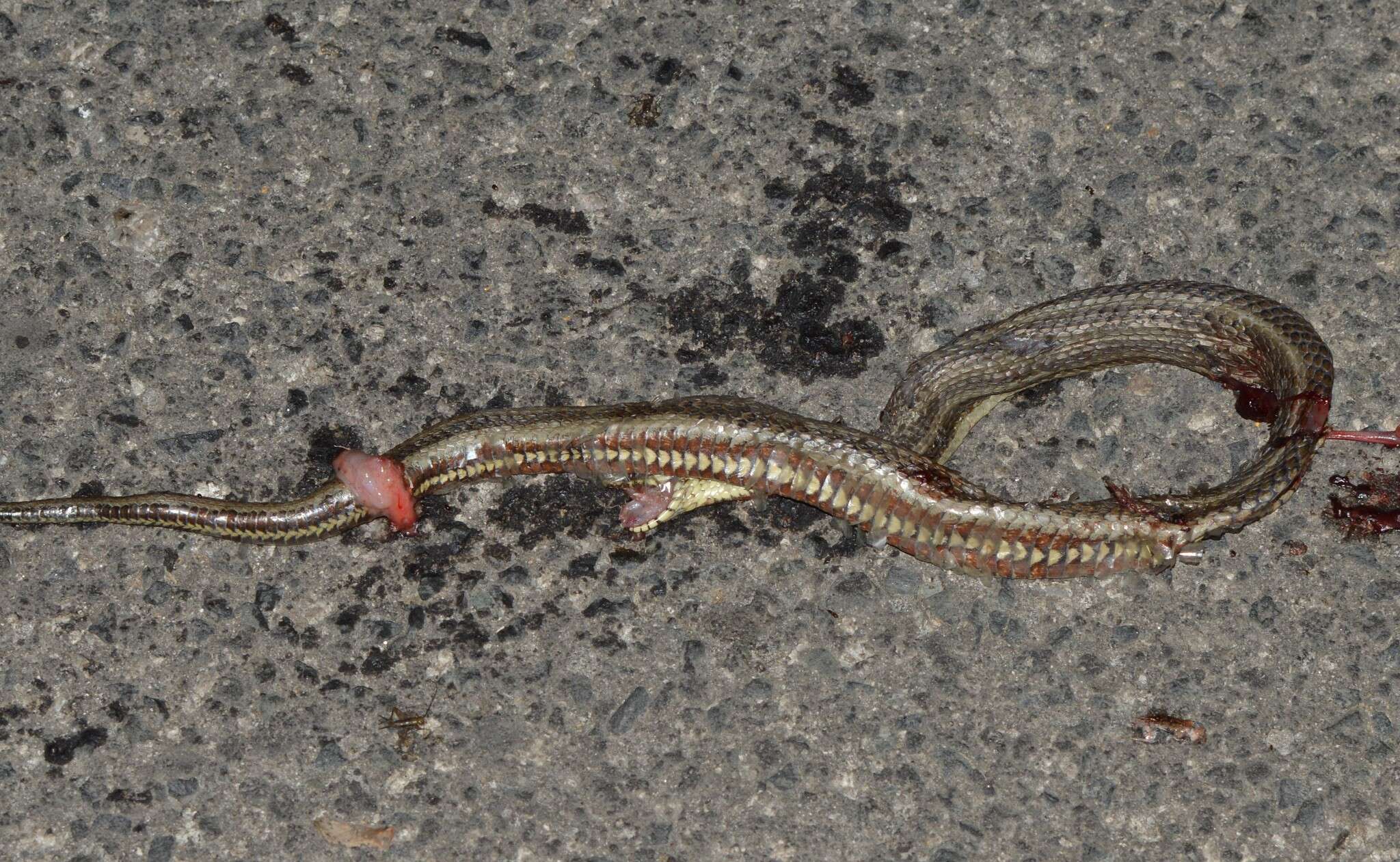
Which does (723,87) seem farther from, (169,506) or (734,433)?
(169,506)

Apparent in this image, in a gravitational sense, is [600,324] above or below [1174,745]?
above

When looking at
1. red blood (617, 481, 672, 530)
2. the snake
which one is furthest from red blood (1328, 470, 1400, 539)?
red blood (617, 481, 672, 530)

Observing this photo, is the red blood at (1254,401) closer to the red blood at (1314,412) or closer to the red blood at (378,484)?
the red blood at (1314,412)

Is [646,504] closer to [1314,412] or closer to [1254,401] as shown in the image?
[1254,401]

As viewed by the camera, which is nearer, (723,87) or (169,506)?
(169,506)

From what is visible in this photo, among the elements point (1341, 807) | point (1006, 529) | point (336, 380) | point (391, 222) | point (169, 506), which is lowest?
point (1341, 807)

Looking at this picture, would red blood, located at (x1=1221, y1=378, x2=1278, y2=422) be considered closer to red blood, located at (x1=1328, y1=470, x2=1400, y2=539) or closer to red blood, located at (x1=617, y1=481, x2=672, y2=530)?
red blood, located at (x1=1328, y1=470, x2=1400, y2=539)

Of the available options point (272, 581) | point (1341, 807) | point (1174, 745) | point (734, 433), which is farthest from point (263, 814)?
point (1341, 807)

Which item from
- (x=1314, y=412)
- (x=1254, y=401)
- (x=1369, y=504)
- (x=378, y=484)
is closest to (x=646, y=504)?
(x=378, y=484)

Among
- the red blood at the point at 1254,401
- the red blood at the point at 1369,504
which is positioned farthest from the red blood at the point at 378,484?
the red blood at the point at 1369,504
